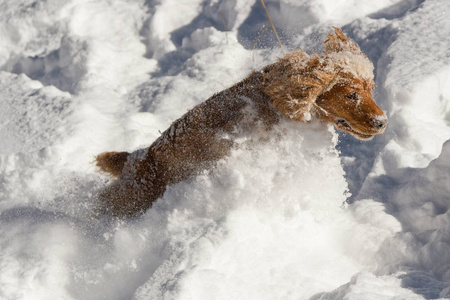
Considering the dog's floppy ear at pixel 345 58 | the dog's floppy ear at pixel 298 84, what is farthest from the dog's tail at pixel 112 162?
the dog's floppy ear at pixel 345 58

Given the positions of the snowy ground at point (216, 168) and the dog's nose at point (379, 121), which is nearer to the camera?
the dog's nose at point (379, 121)

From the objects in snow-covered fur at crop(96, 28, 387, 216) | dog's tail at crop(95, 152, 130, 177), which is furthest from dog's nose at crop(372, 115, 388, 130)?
dog's tail at crop(95, 152, 130, 177)

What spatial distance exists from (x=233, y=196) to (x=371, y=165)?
3.58 feet

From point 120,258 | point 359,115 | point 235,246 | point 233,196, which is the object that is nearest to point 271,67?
point 359,115

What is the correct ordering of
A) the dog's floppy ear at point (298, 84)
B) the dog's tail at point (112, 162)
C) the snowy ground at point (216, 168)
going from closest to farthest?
the dog's floppy ear at point (298, 84) → the snowy ground at point (216, 168) → the dog's tail at point (112, 162)

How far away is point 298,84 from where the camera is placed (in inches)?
62.2

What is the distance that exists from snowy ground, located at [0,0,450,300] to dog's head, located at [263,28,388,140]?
12cm

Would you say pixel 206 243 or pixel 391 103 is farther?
pixel 391 103

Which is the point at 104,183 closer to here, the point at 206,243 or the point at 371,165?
the point at 206,243

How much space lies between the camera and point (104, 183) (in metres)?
2.31

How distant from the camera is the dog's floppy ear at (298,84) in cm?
158

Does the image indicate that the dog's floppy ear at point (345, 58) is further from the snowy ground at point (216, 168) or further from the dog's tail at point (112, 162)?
the dog's tail at point (112, 162)

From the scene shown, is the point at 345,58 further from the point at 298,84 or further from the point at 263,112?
the point at 263,112

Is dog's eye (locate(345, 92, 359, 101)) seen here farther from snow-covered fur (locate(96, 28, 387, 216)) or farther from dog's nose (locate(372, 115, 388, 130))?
dog's nose (locate(372, 115, 388, 130))
